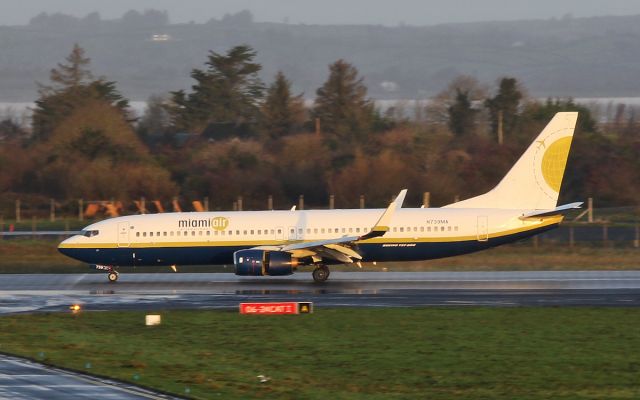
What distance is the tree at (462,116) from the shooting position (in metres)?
99.6

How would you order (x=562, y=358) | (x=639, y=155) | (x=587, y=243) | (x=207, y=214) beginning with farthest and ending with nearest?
(x=639, y=155) < (x=587, y=243) < (x=207, y=214) < (x=562, y=358)

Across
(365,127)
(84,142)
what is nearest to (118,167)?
(84,142)

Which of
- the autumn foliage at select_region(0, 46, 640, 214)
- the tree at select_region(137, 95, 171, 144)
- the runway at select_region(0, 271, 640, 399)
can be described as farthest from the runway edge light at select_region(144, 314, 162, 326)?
the tree at select_region(137, 95, 171, 144)

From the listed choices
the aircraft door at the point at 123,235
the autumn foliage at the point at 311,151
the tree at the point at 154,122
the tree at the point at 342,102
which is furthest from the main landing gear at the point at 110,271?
the tree at the point at 154,122

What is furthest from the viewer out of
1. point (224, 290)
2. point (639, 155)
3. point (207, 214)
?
point (639, 155)

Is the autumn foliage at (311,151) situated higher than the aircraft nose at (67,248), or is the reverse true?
the autumn foliage at (311,151)

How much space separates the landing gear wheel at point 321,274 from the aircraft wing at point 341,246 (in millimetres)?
470

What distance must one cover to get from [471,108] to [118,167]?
41709mm

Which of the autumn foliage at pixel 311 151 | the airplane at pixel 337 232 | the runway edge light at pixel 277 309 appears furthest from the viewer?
the autumn foliage at pixel 311 151

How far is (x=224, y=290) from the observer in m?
35.1

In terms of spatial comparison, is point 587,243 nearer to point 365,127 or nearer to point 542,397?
point 542,397

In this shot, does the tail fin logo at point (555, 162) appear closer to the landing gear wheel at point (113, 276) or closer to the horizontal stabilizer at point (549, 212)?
the horizontal stabilizer at point (549, 212)

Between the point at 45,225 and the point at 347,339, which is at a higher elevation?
the point at 45,225

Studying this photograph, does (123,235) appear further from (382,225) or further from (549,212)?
(549,212)
